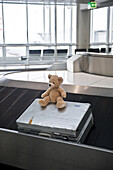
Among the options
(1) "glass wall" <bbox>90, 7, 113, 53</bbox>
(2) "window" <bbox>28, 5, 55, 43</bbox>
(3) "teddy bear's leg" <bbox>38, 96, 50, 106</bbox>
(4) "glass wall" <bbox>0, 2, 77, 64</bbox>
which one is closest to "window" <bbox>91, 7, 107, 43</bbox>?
(1) "glass wall" <bbox>90, 7, 113, 53</bbox>

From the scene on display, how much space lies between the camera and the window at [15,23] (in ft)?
40.5

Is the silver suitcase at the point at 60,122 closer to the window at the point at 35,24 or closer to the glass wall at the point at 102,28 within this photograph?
the window at the point at 35,24

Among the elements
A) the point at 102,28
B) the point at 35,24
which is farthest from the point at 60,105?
the point at 102,28

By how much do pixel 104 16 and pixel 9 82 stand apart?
1305 centimetres

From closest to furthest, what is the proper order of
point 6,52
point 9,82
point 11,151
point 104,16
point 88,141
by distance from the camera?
point 88,141, point 11,151, point 9,82, point 6,52, point 104,16

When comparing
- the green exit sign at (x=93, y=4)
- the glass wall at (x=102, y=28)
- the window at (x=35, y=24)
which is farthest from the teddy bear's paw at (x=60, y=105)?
the glass wall at (x=102, y=28)

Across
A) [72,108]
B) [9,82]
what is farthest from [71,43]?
[72,108]

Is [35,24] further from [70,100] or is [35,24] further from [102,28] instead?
[70,100]

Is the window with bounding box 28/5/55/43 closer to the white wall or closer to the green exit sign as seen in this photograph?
the white wall

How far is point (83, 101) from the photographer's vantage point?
2051 mm

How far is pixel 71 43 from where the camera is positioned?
1304 centimetres

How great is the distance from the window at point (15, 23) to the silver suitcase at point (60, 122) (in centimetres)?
1099

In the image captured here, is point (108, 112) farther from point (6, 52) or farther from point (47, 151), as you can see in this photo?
point (6, 52)

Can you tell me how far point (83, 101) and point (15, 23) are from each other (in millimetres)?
11431
